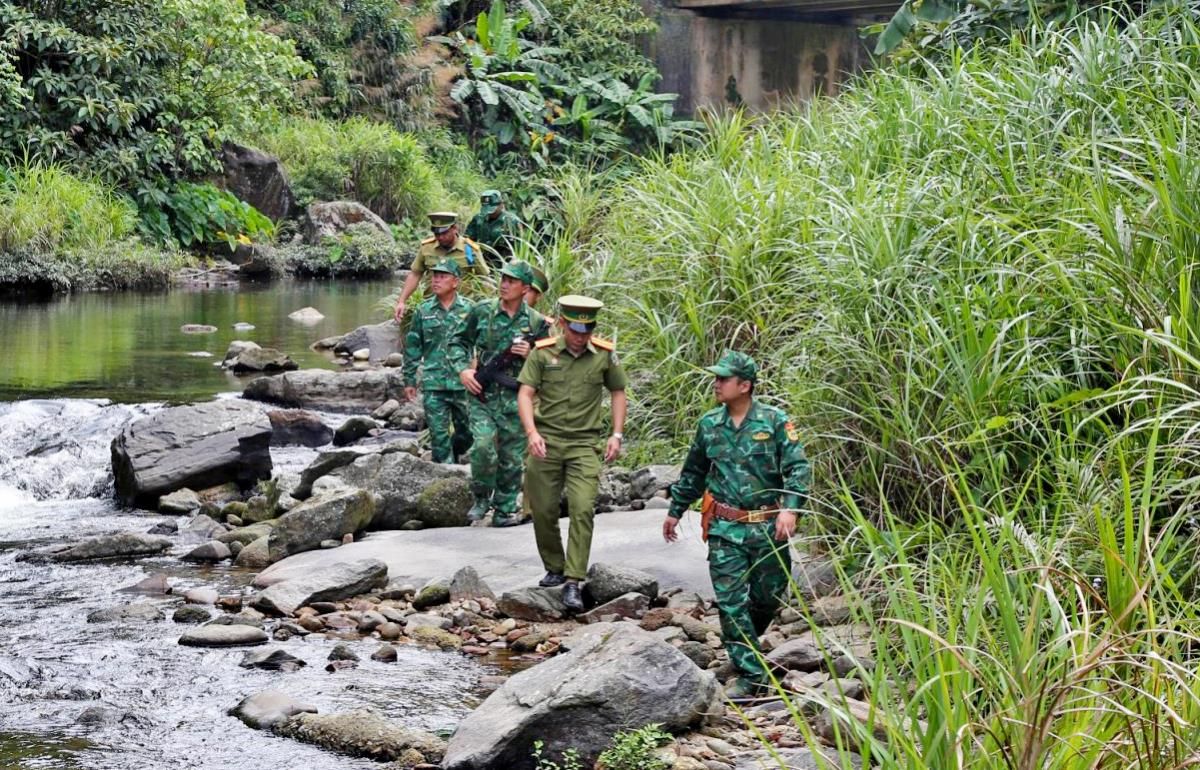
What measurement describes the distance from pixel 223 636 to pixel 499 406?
2.95 meters

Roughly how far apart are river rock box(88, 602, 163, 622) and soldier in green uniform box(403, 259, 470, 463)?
320 centimetres

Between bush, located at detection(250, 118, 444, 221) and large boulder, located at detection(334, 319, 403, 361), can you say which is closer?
large boulder, located at detection(334, 319, 403, 361)

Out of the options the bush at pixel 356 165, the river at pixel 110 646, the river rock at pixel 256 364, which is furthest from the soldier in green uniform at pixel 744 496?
the bush at pixel 356 165

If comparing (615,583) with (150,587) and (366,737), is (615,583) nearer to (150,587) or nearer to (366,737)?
(366,737)

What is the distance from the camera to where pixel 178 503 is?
10742mm

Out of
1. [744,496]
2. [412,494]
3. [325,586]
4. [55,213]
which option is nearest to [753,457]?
[744,496]

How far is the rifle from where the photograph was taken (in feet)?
31.7

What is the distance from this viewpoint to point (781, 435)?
6.49 m

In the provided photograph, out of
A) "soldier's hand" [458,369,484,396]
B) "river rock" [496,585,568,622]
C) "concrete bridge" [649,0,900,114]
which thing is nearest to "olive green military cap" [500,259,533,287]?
"soldier's hand" [458,369,484,396]

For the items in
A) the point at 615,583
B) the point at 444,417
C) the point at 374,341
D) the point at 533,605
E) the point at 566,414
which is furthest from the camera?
the point at 374,341

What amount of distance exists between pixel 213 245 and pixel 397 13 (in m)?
10.0

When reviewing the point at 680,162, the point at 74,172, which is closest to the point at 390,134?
the point at 74,172

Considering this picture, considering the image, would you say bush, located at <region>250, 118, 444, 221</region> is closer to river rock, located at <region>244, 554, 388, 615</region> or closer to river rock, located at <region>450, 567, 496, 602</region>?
river rock, located at <region>244, 554, 388, 615</region>

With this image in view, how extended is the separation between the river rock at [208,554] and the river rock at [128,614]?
1316 mm
